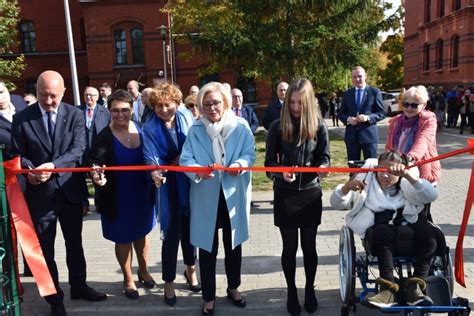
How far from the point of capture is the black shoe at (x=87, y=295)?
4285mm

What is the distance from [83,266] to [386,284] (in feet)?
9.13

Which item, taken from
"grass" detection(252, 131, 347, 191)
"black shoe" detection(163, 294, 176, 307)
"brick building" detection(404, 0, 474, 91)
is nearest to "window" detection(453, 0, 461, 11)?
"brick building" detection(404, 0, 474, 91)

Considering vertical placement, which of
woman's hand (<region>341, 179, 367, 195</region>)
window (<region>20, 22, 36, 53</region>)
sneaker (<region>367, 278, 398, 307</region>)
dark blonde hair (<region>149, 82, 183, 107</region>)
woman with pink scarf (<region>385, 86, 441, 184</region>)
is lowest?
sneaker (<region>367, 278, 398, 307</region>)

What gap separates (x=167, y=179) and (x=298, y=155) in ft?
3.97

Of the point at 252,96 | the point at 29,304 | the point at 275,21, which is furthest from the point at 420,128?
the point at 252,96

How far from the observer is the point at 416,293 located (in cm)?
318

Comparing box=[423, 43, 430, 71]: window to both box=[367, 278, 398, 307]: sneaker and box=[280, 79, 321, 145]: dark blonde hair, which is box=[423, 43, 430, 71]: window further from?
box=[367, 278, 398, 307]: sneaker

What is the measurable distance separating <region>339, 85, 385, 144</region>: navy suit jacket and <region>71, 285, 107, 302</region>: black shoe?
4081 mm

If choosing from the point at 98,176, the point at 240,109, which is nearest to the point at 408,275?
the point at 98,176

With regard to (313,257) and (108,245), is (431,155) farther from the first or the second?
(108,245)

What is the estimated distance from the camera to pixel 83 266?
14.0 ft

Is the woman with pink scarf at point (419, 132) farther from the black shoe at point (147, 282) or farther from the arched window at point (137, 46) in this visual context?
the arched window at point (137, 46)

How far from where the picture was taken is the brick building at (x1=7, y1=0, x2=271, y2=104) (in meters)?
26.1

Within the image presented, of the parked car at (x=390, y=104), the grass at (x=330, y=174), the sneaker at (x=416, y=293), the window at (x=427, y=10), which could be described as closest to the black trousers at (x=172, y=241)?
the sneaker at (x=416, y=293)
